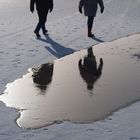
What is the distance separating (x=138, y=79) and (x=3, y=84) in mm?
2505

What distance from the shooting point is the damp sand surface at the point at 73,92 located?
22.7 feet

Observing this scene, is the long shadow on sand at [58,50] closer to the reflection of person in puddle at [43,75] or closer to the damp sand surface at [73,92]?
the damp sand surface at [73,92]

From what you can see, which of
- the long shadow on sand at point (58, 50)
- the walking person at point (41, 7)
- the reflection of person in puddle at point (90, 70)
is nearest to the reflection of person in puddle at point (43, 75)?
the reflection of person in puddle at point (90, 70)

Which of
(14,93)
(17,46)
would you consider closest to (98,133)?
(14,93)

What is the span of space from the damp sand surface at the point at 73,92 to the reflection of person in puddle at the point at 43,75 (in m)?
0.02

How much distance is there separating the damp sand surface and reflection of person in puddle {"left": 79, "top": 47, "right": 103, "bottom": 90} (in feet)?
0.06

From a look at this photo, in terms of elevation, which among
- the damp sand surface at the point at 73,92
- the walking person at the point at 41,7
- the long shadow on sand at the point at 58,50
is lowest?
the damp sand surface at the point at 73,92

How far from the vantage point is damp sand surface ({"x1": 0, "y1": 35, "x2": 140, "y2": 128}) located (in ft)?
22.7

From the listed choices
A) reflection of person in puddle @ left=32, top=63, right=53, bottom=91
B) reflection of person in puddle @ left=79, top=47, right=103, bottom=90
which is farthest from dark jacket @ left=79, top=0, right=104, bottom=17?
reflection of person in puddle @ left=32, top=63, right=53, bottom=91

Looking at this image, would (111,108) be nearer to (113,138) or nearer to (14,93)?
(113,138)

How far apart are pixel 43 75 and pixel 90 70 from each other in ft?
3.31

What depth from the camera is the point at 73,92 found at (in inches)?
317

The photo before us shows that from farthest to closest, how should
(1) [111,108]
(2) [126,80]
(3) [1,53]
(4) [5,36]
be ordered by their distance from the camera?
(4) [5,36]
(3) [1,53]
(2) [126,80]
(1) [111,108]

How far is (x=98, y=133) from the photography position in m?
6.06
